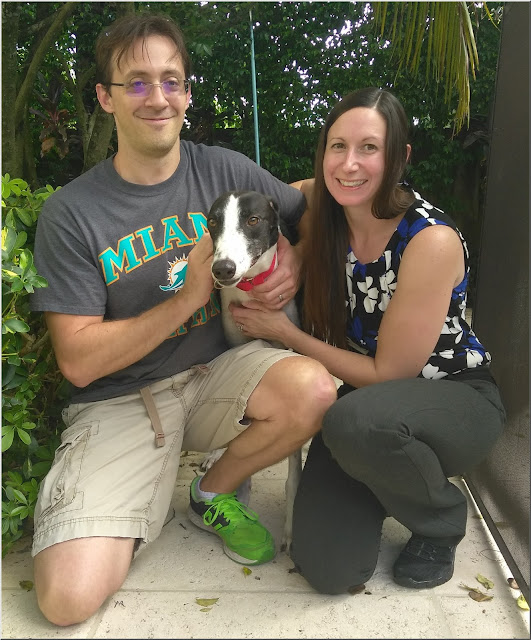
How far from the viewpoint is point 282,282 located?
255 cm

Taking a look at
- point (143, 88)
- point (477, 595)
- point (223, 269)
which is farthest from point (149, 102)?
point (477, 595)

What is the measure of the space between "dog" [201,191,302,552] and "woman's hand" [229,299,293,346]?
0.05m

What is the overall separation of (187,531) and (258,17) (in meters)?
4.70

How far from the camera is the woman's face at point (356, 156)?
6.99 feet

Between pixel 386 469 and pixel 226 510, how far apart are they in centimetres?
75

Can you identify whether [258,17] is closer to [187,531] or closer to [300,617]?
[187,531]

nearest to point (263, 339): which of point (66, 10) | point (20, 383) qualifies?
point (20, 383)

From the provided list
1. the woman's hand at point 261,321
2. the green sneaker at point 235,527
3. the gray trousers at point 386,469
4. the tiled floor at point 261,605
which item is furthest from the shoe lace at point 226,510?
the woman's hand at point 261,321

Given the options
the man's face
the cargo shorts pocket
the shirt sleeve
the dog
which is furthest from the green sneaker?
the man's face

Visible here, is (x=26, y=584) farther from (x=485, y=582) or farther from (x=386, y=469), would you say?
(x=485, y=582)

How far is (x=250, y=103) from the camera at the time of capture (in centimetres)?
607

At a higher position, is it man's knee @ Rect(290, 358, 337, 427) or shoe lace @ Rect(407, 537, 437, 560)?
man's knee @ Rect(290, 358, 337, 427)

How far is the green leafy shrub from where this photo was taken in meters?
2.07

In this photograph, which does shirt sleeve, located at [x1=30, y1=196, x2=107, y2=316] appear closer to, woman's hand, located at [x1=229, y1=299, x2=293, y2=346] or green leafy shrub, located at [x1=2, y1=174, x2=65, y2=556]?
green leafy shrub, located at [x1=2, y1=174, x2=65, y2=556]
